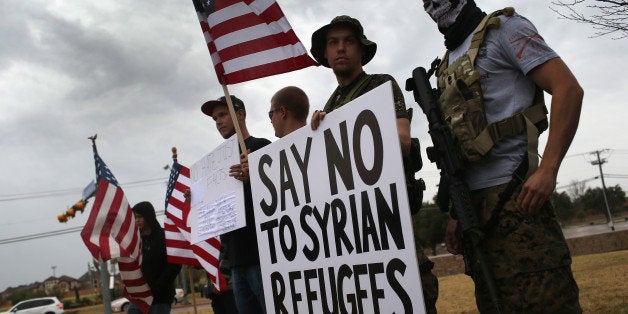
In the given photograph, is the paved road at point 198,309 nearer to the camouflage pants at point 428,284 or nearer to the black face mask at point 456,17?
the camouflage pants at point 428,284

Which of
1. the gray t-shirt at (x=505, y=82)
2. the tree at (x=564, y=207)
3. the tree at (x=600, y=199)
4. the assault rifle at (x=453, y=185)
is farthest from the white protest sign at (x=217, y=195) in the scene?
the tree at (x=600, y=199)

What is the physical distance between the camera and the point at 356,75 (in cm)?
295

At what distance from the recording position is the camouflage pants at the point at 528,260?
2045 mm

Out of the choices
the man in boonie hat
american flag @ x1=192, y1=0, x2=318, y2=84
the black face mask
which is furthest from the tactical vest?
american flag @ x1=192, y1=0, x2=318, y2=84

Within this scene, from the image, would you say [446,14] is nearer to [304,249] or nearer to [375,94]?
[375,94]

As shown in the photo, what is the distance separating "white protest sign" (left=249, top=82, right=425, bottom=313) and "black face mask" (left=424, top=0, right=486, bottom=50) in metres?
0.57

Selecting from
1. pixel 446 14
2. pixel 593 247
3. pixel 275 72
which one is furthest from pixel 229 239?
pixel 593 247

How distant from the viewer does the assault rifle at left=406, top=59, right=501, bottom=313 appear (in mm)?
2170

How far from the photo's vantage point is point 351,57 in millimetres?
2916

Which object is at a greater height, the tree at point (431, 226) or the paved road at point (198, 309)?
the tree at point (431, 226)

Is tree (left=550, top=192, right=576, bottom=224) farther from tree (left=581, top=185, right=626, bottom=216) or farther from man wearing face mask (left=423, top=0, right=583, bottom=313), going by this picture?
man wearing face mask (left=423, top=0, right=583, bottom=313)

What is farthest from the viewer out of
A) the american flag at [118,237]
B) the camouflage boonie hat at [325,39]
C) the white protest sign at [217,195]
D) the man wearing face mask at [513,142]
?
the american flag at [118,237]

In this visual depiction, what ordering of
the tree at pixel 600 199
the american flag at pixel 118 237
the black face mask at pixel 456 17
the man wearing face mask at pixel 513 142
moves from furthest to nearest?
the tree at pixel 600 199 → the american flag at pixel 118 237 → the black face mask at pixel 456 17 → the man wearing face mask at pixel 513 142

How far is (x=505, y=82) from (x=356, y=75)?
912 mm
